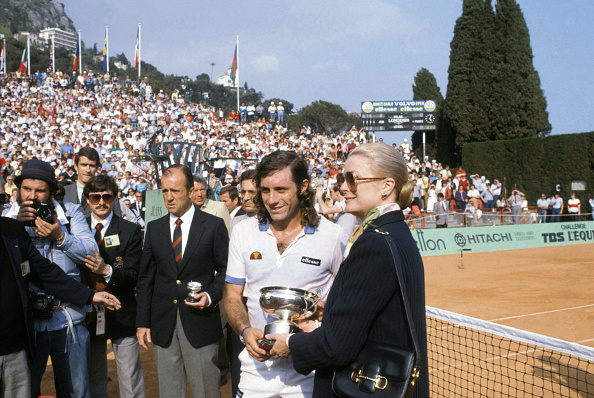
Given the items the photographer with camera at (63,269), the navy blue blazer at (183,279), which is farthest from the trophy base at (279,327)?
the photographer with camera at (63,269)

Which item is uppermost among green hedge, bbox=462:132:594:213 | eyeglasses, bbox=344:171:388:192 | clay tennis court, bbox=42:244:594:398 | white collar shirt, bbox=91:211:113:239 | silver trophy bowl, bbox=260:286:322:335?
green hedge, bbox=462:132:594:213

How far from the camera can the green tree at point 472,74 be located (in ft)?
115

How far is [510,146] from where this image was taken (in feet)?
105

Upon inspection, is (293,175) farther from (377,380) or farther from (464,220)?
(464,220)

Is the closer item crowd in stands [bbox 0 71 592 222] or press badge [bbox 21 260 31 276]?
press badge [bbox 21 260 31 276]

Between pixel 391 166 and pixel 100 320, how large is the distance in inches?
122

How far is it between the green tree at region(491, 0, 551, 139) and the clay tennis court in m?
16.9

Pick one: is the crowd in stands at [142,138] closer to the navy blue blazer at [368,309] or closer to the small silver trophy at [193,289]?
the small silver trophy at [193,289]

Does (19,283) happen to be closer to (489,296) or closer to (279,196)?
(279,196)

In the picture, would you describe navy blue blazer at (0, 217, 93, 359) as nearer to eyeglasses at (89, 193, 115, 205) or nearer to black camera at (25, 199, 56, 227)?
black camera at (25, 199, 56, 227)

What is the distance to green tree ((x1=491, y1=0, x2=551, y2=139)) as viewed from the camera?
34.0 meters

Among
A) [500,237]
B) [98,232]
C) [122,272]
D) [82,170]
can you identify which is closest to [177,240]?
[122,272]

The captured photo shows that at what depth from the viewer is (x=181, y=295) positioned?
12.8ft

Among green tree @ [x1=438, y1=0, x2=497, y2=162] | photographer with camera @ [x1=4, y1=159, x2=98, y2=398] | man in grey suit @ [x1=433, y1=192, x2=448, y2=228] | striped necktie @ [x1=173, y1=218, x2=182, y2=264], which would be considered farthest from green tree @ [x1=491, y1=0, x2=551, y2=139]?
photographer with camera @ [x1=4, y1=159, x2=98, y2=398]
